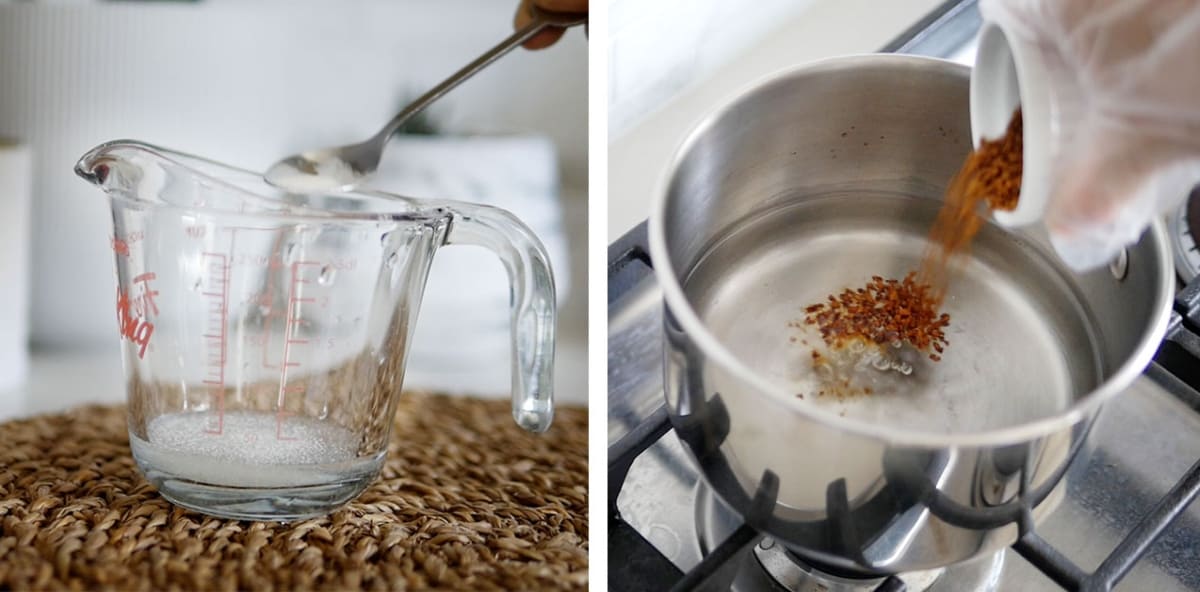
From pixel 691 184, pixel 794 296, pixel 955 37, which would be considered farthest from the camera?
pixel 955 37

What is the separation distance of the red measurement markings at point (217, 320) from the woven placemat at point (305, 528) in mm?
56

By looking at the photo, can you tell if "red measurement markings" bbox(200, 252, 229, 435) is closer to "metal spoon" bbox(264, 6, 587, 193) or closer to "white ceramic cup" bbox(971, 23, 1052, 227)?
"metal spoon" bbox(264, 6, 587, 193)

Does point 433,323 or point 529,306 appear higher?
point 529,306

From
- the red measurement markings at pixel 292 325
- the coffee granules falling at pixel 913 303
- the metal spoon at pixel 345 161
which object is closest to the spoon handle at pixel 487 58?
the metal spoon at pixel 345 161

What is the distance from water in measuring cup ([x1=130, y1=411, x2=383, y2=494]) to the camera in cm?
45

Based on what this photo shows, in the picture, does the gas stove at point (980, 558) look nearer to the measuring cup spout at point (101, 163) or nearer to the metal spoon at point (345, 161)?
the metal spoon at point (345, 161)

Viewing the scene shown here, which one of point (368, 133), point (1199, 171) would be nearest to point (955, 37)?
point (1199, 171)

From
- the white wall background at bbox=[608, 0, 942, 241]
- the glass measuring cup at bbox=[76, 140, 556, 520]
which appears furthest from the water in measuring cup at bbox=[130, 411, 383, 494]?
the white wall background at bbox=[608, 0, 942, 241]

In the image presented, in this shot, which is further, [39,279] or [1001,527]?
[39,279]

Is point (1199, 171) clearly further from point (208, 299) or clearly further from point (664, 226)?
point (208, 299)

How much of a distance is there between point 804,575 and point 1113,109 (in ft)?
0.82

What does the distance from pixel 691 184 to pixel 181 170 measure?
0.74ft

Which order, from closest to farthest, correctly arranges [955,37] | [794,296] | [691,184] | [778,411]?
[778,411] < [691,184] < [794,296] < [955,37]

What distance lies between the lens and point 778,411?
14.7 inches
